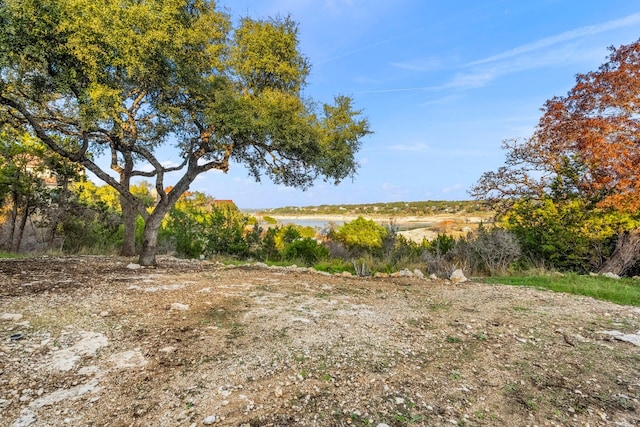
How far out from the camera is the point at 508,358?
3.65 meters

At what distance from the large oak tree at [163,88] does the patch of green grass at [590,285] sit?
4793mm

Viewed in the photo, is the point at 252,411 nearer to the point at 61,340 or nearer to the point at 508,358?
the point at 61,340

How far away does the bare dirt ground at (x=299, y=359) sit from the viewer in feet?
8.48

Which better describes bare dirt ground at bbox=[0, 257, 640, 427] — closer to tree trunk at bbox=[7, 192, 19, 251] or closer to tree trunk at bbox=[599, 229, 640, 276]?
tree trunk at bbox=[599, 229, 640, 276]

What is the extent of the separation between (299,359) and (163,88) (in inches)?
237

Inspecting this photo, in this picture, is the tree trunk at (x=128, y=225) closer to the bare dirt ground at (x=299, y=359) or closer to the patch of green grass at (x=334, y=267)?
the bare dirt ground at (x=299, y=359)

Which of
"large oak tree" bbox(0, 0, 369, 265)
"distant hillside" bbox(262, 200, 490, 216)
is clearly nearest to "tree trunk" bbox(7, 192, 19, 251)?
"large oak tree" bbox(0, 0, 369, 265)

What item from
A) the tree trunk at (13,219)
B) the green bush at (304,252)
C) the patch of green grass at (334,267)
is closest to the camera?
the patch of green grass at (334,267)

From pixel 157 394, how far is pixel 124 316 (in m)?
2.03

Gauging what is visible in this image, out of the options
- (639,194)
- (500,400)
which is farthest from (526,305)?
(639,194)

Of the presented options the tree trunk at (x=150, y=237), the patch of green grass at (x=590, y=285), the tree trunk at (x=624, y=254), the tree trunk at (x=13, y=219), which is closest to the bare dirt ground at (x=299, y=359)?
the patch of green grass at (x=590, y=285)

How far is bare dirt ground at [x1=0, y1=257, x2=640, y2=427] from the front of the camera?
2.58 metres

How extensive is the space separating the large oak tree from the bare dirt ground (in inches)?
123

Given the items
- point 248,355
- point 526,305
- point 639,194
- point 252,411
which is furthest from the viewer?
point 639,194
